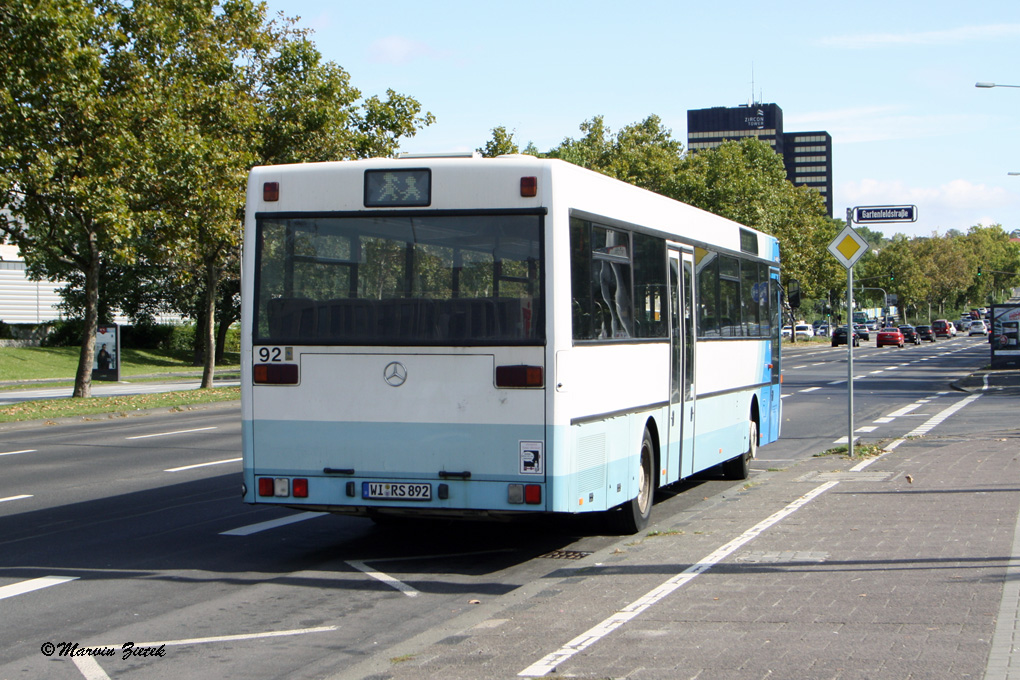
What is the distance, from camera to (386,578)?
7.96 metres

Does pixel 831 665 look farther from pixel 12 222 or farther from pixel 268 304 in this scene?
pixel 12 222

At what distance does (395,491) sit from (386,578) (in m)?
0.62

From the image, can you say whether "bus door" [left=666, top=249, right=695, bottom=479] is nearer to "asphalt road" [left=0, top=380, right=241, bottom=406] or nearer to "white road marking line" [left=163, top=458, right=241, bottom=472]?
"white road marking line" [left=163, top=458, right=241, bottom=472]

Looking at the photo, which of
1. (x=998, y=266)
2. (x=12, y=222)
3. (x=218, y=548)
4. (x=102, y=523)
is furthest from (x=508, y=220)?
(x=998, y=266)

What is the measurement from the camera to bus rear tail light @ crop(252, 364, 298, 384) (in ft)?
27.1

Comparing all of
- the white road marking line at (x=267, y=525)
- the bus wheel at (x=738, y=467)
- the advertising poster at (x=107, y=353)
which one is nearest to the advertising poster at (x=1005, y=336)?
the advertising poster at (x=107, y=353)

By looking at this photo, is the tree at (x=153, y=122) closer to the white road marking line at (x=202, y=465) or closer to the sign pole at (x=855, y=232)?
the white road marking line at (x=202, y=465)

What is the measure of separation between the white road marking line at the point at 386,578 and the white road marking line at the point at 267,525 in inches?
66.6

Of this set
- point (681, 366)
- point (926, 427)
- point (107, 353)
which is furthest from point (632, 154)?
point (681, 366)

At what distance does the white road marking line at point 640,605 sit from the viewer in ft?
17.8

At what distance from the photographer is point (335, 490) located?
8148mm

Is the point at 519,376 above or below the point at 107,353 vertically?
above

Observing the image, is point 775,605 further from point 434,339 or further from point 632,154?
point 632,154

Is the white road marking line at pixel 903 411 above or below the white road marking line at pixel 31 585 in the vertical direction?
below
